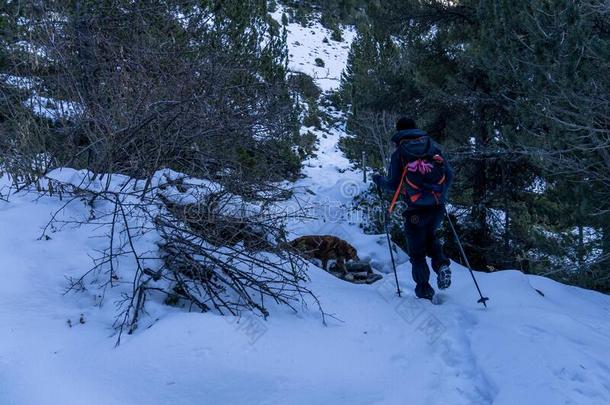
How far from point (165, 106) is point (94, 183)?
3.45 feet

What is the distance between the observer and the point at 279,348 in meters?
3.19

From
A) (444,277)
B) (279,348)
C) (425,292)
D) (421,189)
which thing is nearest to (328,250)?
(425,292)

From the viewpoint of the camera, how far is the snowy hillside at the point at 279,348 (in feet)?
8.83

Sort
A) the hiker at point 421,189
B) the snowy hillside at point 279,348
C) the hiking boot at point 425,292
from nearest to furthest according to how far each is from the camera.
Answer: the snowy hillside at point 279,348, the hiker at point 421,189, the hiking boot at point 425,292

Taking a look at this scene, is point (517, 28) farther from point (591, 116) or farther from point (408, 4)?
point (408, 4)

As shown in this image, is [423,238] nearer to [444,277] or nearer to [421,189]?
[444,277]

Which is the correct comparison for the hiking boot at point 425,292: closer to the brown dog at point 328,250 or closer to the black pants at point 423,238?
the black pants at point 423,238

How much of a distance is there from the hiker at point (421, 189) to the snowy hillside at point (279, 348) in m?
0.43

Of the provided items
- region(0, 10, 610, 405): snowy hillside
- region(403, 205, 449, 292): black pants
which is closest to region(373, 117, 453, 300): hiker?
region(403, 205, 449, 292): black pants

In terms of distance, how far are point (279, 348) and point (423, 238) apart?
2.20 meters

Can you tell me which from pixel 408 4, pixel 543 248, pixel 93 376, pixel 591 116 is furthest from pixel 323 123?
pixel 93 376

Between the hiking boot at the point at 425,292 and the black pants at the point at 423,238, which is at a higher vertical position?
the black pants at the point at 423,238

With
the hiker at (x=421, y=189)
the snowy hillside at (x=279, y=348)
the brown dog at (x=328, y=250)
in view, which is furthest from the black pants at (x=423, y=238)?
the brown dog at (x=328, y=250)

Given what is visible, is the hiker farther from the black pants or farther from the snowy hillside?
the snowy hillside
